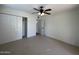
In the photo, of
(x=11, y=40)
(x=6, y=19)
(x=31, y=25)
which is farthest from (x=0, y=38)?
(x=31, y=25)

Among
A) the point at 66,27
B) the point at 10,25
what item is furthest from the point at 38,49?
the point at 10,25

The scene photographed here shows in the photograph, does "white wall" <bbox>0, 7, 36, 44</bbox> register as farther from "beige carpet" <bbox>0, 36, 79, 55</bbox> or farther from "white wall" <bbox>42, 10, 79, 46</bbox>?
"white wall" <bbox>42, 10, 79, 46</bbox>

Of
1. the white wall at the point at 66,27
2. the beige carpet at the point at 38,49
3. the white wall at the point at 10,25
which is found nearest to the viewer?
the beige carpet at the point at 38,49

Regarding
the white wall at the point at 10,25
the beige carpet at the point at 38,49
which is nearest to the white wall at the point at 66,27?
the beige carpet at the point at 38,49

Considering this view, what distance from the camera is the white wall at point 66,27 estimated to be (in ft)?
11.2

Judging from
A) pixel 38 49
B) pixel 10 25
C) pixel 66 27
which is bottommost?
pixel 38 49

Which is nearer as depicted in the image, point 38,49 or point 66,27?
point 38,49

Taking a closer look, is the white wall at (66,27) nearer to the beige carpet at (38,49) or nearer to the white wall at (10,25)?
the beige carpet at (38,49)

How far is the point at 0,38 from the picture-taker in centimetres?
358

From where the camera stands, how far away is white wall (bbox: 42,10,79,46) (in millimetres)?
3424

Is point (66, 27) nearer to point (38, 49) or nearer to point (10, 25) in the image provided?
point (38, 49)

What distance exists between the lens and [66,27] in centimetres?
401
